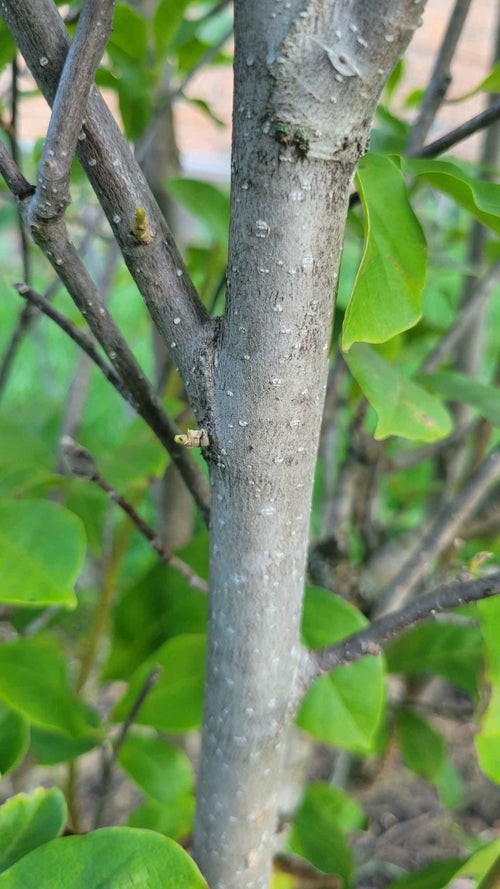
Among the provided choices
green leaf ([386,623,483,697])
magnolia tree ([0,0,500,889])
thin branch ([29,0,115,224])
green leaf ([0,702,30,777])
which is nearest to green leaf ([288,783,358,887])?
magnolia tree ([0,0,500,889])

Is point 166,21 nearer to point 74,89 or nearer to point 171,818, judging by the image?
point 74,89

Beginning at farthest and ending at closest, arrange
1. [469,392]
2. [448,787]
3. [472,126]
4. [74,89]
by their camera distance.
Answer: [448,787], [469,392], [472,126], [74,89]

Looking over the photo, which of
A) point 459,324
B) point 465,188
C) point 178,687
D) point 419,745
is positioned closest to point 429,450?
point 459,324

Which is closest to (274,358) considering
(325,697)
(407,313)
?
(407,313)

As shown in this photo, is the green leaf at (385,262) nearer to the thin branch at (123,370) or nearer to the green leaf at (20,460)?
the thin branch at (123,370)

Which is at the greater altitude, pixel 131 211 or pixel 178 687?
pixel 131 211

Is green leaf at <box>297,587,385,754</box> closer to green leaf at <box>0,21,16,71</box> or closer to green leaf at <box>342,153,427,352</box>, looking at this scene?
green leaf at <box>342,153,427,352</box>
